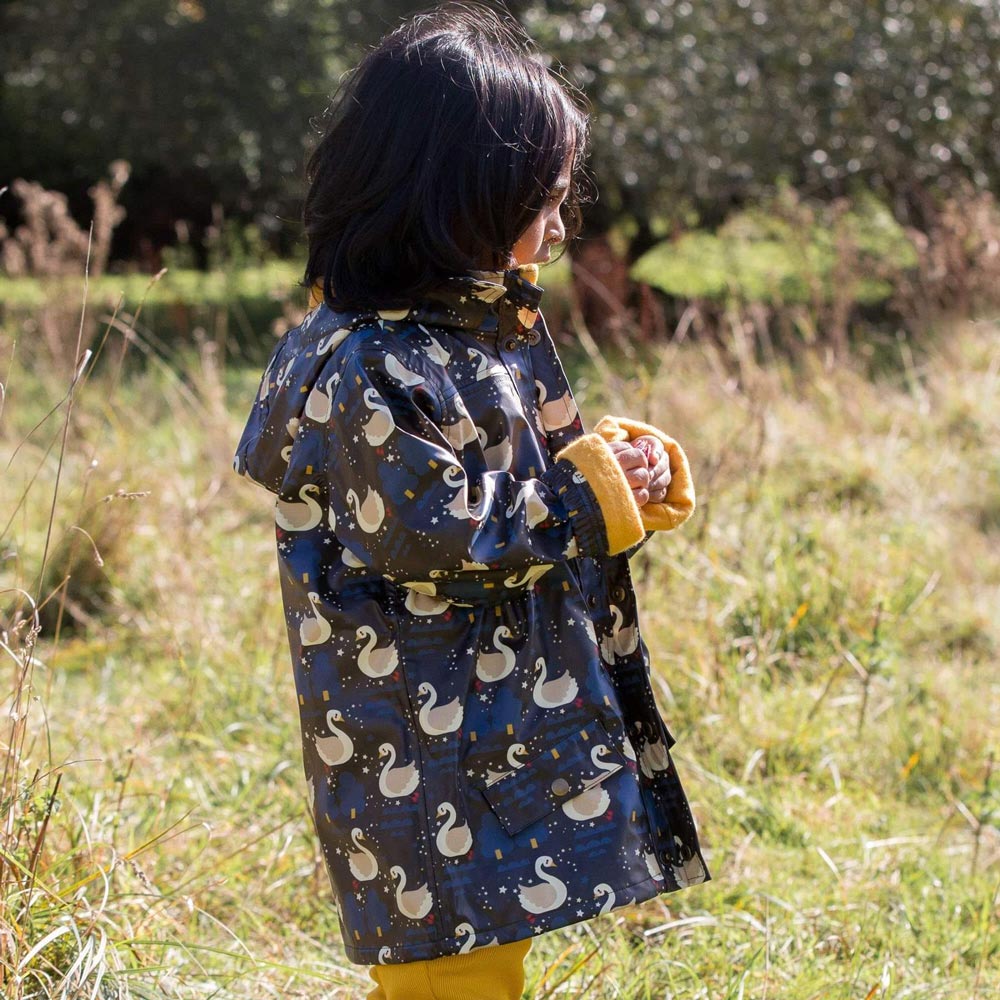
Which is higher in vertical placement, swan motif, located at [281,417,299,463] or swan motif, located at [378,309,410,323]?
swan motif, located at [378,309,410,323]

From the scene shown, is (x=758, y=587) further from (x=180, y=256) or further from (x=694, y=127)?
(x=180, y=256)

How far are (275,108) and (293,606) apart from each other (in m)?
8.29

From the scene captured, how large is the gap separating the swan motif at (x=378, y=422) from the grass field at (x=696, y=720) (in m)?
0.49

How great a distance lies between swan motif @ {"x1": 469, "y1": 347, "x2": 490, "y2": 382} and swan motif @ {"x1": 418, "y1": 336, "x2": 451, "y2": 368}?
0.12 feet

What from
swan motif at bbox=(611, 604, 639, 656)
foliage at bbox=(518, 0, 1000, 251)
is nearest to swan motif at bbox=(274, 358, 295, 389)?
swan motif at bbox=(611, 604, 639, 656)

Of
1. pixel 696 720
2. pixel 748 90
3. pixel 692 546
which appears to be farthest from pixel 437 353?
pixel 748 90

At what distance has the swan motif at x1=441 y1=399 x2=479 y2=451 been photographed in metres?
1.61

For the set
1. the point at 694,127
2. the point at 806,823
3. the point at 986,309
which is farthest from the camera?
the point at 694,127

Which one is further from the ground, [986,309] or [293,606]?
[293,606]

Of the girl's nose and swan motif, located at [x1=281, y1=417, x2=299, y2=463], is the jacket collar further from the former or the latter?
swan motif, located at [x1=281, y1=417, x2=299, y2=463]

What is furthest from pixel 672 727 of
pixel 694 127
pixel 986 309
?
pixel 694 127

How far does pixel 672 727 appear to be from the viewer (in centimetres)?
298

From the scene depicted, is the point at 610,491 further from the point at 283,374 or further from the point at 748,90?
the point at 748,90

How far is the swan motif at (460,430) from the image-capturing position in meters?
1.61
